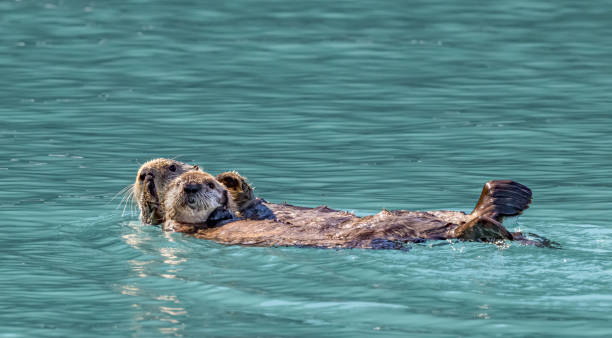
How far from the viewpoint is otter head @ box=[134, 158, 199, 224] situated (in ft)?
29.1

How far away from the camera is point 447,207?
982cm

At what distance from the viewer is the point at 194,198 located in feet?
28.2

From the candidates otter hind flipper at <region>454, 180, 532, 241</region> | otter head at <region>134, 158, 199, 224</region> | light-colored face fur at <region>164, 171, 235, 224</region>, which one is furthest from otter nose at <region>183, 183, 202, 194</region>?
otter hind flipper at <region>454, 180, 532, 241</region>

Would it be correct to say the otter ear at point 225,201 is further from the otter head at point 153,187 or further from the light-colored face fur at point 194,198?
the otter head at point 153,187

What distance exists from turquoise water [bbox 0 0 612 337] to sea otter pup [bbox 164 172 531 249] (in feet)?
0.50

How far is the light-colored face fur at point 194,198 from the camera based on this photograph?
859 centimetres

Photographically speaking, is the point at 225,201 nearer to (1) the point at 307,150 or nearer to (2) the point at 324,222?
(2) the point at 324,222

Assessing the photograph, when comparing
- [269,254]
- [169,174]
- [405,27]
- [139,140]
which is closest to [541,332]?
[269,254]

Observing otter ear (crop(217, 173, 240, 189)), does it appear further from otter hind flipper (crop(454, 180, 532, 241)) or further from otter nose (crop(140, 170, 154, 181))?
otter hind flipper (crop(454, 180, 532, 241))

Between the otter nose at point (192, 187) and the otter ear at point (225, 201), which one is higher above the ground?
the otter nose at point (192, 187)

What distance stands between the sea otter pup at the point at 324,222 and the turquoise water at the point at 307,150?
15cm

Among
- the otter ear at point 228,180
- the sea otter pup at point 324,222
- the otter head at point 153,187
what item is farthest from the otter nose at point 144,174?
the otter ear at point 228,180

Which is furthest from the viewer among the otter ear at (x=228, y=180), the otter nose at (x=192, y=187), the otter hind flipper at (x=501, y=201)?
the otter ear at (x=228, y=180)

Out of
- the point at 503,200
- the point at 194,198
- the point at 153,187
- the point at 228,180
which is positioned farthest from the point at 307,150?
the point at 503,200
